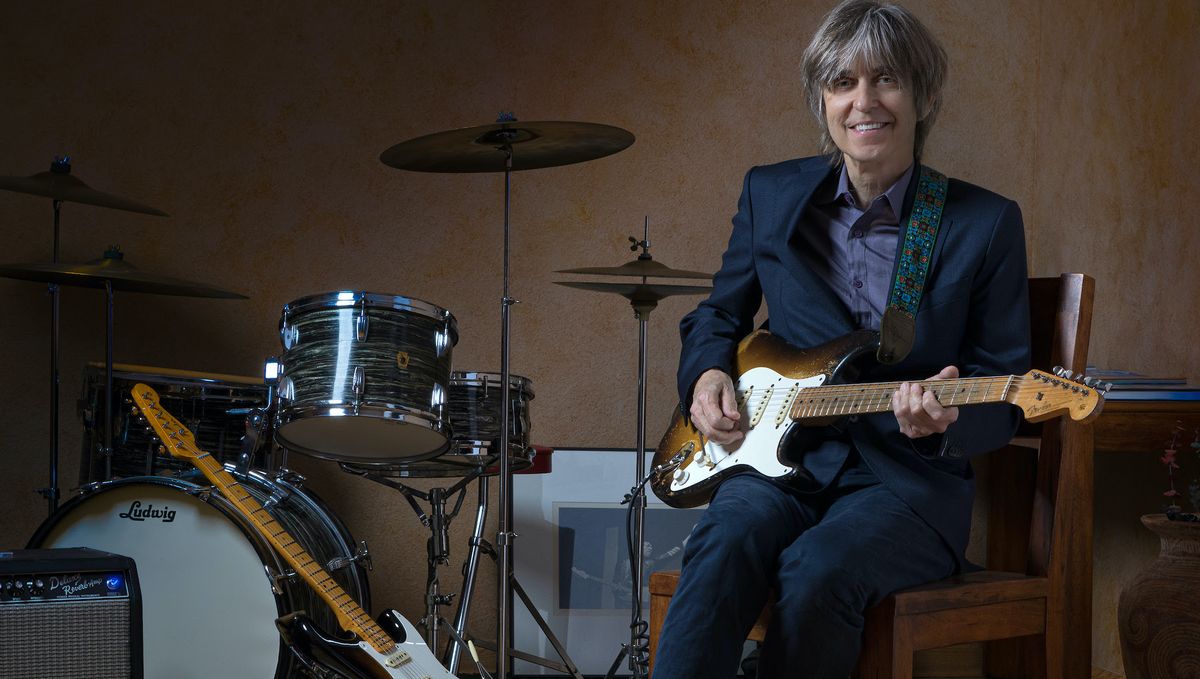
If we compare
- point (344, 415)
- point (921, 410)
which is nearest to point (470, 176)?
point (344, 415)

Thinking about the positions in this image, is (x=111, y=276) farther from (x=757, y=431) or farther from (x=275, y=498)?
(x=757, y=431)

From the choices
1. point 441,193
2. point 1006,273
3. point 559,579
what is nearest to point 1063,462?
point 1006,273

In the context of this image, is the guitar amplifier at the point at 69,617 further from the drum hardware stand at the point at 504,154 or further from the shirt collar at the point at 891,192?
the shirt collar at the point at 891,192

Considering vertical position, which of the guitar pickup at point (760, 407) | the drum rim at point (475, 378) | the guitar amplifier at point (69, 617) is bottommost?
the guitar amplifier at point (69, 617)

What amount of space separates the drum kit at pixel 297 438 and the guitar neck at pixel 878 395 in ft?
1.60

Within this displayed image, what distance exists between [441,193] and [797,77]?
109cm

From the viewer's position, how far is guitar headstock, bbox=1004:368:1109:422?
1.49 m

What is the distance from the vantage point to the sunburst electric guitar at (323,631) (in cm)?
202

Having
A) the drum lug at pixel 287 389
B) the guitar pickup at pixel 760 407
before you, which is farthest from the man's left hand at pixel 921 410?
the drum lug at pixel 287 389

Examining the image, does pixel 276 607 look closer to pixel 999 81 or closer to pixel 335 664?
pixel 335 664

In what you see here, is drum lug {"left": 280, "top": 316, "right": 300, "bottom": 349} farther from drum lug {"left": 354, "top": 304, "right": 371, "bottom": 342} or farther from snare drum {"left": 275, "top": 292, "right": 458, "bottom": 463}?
drum lug {"left": 354, "top": 304, "right": 371, "bottom": 342}

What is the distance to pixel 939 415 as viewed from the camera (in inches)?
62.4

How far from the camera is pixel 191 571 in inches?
88.3

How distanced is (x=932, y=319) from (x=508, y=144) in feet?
Answer: 3.25
